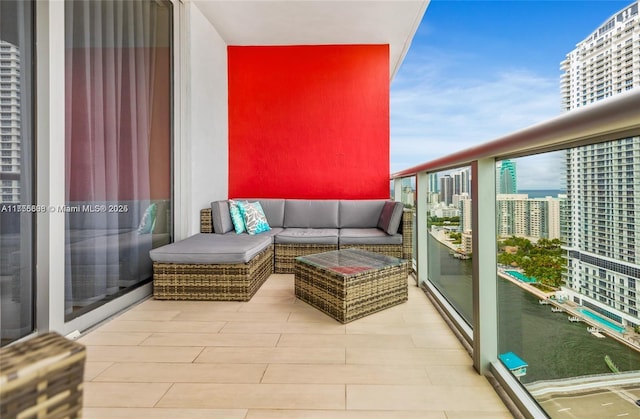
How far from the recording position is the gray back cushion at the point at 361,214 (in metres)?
3.86

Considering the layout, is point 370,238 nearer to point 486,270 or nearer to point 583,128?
point 486,270

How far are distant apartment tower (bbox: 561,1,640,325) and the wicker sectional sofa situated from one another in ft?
6.55

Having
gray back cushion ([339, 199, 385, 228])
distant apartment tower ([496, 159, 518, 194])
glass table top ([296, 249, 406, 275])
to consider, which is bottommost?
glass table top ([296, 249, 406, 275])

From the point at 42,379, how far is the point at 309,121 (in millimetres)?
4270

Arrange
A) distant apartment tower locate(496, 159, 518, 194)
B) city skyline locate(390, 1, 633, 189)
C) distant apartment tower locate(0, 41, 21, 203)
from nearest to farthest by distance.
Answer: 1. distant apartment tower locate(496, 159, 518, 194)
2. distant apartment tower locate(0, 41, 21, 203)
3. city skyline locate(390, 1, 633, 189)

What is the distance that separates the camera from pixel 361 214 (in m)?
3.89

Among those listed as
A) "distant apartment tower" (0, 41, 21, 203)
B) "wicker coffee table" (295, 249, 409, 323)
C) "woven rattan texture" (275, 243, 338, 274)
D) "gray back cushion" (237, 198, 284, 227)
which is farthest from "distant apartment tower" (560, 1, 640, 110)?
"gray back cushion" (237, 198, 284, 227)

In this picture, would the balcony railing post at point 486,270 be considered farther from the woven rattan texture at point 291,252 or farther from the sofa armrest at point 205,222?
the sofa armrest at point 205,222

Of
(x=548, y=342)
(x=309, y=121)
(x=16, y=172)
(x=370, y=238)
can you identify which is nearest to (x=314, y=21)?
(x=309, y=121)

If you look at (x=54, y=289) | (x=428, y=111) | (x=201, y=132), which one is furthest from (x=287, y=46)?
(x=428, y=111)

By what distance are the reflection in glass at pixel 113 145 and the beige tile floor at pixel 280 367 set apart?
409 mm

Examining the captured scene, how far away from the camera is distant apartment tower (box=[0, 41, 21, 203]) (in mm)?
1510

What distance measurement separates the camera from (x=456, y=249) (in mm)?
1954

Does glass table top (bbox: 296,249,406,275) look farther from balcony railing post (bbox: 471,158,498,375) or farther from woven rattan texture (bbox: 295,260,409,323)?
balcony railing post (bbox: 471,158,498,375)
